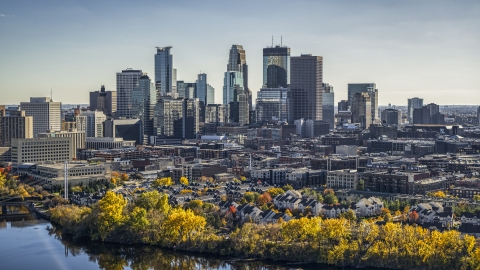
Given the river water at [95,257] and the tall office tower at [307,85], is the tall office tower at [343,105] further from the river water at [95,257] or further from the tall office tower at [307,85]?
the river water at [95,257]

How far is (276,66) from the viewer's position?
89562 millimetres

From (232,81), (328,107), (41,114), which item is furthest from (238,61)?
(41,114)

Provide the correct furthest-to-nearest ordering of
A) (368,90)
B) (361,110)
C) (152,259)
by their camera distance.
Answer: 1. (368,90)
2. (361,110)
3. (152,259)

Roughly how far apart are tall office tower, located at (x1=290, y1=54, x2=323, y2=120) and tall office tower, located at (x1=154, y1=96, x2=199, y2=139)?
13.2 metres

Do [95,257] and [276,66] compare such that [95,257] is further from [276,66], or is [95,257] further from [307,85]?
[276,66]

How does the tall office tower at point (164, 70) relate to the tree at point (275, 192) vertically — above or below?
above

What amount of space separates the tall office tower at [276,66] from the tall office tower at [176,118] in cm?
1848

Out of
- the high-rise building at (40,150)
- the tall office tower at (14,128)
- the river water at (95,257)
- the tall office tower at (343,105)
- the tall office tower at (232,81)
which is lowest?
the river water at (95,257)

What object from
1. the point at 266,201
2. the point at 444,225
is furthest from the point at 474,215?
the point at 266,201

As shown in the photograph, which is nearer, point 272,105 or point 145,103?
point 145,103

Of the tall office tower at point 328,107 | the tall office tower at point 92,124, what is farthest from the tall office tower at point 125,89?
the tall office tower at point 328,107

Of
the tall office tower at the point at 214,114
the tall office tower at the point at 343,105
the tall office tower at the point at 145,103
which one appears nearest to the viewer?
the tall office tower at the point at 145,103

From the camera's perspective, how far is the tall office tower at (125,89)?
76662 millimetres

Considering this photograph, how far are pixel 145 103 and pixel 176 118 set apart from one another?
316cm
